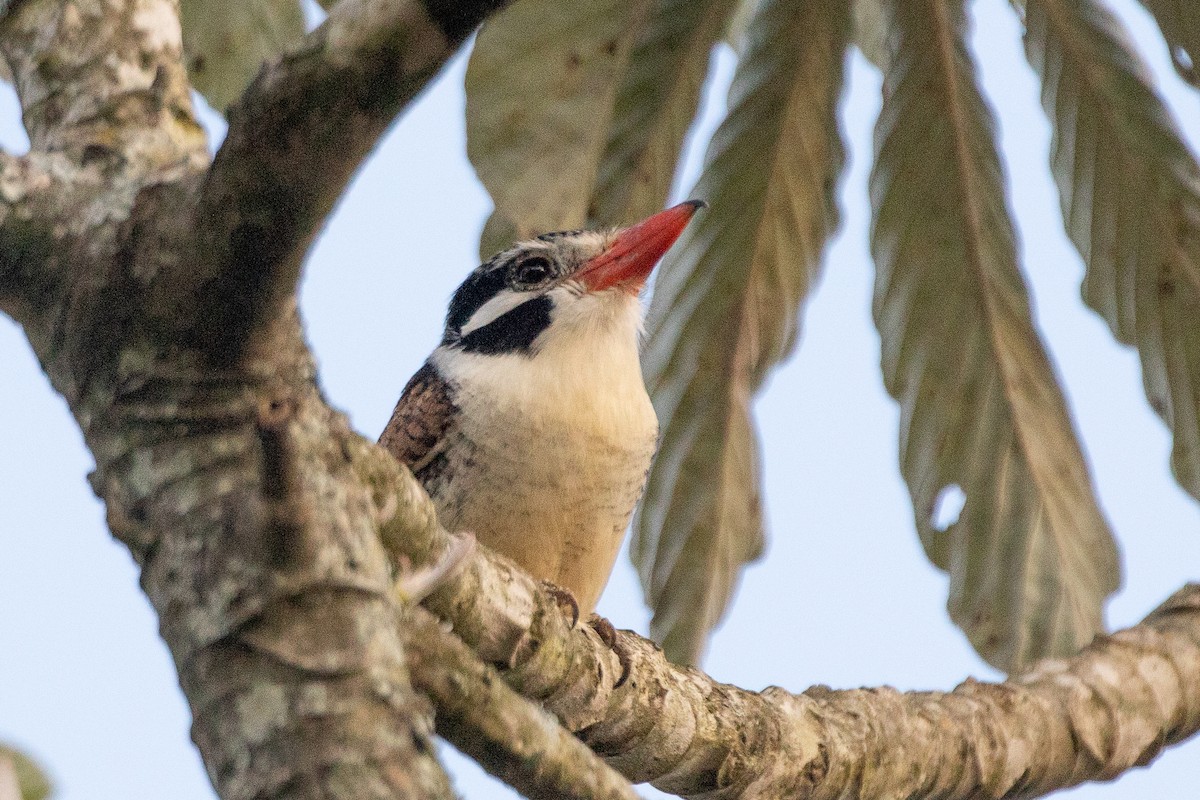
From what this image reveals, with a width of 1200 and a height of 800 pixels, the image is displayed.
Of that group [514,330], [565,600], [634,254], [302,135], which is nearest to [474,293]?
[514,330]

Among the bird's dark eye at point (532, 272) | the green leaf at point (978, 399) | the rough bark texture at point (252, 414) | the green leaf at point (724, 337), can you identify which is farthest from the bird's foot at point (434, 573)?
the green leaf at point (978, 399)

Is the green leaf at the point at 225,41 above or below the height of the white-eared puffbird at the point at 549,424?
above

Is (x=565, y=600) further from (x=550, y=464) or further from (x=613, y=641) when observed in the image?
(x=550, y=464)

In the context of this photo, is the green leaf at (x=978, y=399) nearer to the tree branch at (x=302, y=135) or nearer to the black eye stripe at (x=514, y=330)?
the black eye stripe at (x=514, y=330)

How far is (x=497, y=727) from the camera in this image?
2289mm

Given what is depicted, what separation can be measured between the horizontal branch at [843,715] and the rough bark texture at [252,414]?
24mm

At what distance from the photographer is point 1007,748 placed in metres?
3.22

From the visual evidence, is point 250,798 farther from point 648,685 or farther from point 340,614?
point 648,685

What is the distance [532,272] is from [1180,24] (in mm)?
1663

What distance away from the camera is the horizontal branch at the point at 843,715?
256 centimetres

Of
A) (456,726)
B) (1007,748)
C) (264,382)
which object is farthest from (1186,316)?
(264,382)

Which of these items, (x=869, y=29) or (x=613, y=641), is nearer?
(x=613, y=641)

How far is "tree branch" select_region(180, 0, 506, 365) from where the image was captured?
59.9 inches

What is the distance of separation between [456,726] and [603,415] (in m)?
1.33
